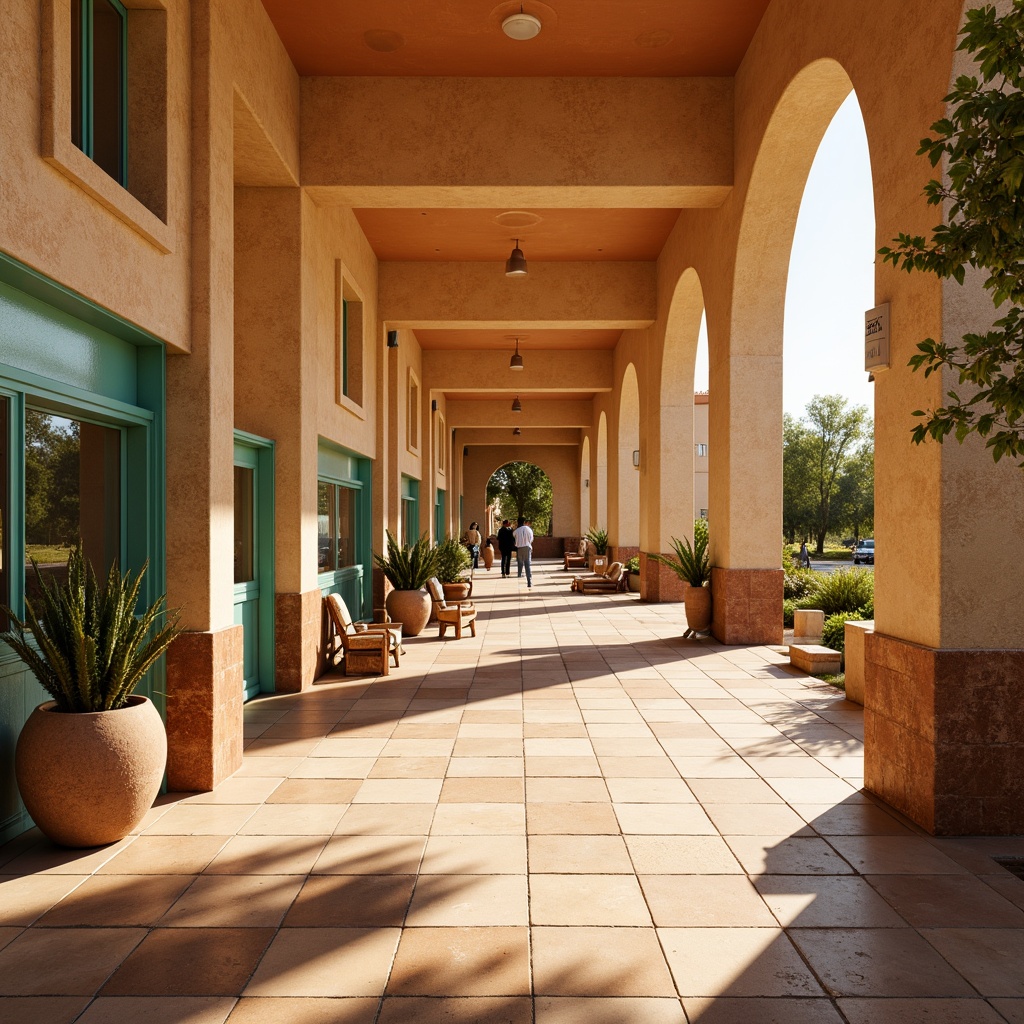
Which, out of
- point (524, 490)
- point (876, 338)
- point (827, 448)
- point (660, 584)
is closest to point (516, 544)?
point (660, 584)

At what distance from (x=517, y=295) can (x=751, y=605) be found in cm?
586

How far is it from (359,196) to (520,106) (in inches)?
64.0

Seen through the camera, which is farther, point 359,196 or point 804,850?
point 359,196

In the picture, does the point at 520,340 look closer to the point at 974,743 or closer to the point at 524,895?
the point at 974,743

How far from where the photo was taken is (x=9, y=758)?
392cm

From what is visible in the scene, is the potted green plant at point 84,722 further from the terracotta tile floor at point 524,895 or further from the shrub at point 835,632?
the shrub at point 835,632

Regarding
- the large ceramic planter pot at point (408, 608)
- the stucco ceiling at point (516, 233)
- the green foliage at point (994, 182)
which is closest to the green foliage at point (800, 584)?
the stucco ceiling at point (516, 233)

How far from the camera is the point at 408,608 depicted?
1088cm

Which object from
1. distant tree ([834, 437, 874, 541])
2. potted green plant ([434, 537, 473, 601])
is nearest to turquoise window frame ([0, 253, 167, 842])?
potted green plant ([434, 537, 473, 601])

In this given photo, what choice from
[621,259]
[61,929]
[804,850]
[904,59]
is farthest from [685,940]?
[621,259]

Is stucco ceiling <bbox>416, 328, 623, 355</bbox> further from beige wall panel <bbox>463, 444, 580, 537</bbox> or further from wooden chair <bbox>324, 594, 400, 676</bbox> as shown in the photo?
beige wall panel <bbox>463, 444, 580, 537</bbox>

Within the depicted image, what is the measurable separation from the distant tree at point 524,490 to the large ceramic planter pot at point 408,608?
30.3 m

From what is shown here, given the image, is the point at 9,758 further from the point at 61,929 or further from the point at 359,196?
the point at 359,196

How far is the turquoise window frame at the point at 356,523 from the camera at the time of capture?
9367 mm
